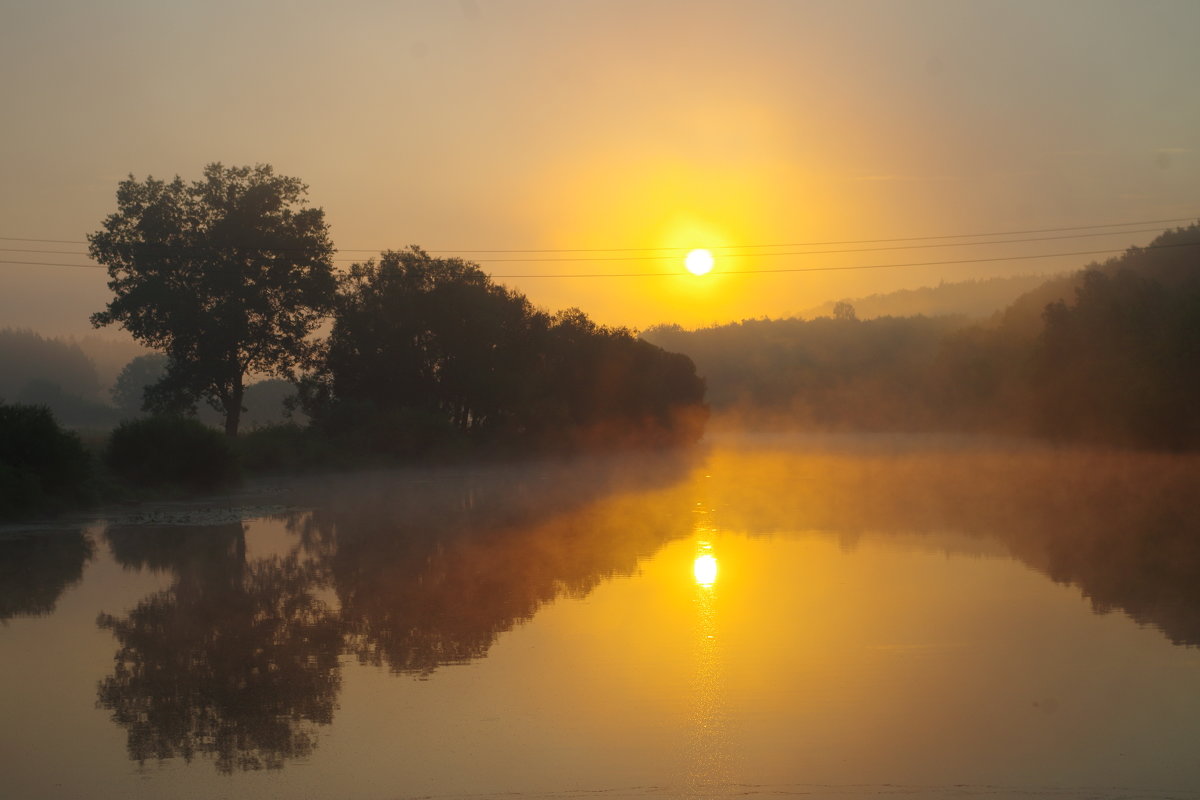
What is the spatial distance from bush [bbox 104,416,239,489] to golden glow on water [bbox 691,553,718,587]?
1833cm

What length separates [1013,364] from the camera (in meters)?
77.3

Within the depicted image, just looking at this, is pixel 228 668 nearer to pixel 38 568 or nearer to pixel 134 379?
pixel 38 568

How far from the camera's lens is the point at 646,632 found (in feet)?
35.0

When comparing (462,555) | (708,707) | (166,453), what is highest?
(166,453)

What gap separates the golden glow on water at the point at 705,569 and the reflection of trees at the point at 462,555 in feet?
3.09

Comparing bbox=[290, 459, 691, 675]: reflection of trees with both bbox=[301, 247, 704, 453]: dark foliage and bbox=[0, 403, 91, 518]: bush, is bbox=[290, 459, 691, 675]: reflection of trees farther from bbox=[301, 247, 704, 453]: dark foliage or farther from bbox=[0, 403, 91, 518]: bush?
bbox=[301, 247, 704, 453]: dark foliage

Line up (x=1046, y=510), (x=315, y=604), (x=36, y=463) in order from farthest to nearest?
(x=36, y=463) < (x=1046, y=510) < (x=315, y=604)

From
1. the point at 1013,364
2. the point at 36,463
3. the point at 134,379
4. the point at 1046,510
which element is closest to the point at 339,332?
the point at 36,463

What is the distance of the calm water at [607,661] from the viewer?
6.46 metres

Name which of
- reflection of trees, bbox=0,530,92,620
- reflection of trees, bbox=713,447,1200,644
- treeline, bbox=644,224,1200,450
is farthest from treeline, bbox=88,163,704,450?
treeline, bbox=644,224,1200,450

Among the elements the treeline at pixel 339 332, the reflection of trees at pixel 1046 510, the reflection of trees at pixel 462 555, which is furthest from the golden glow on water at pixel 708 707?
the treeline at pixel 339 332

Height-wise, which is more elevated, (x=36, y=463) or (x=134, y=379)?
(x=134, y=379)

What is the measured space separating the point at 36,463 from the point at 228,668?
16.8 metres

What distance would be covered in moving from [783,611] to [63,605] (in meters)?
8.26
